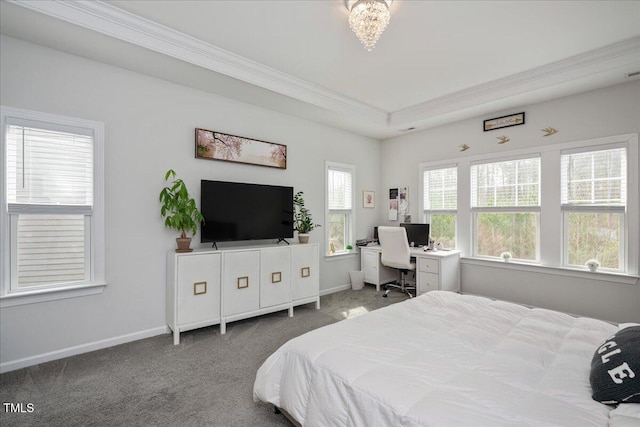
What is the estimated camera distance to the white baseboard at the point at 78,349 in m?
2.42

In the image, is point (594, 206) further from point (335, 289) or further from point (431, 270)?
point (335, 289)

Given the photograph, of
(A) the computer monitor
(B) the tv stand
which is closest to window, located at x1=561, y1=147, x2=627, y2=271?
(A) the computer monitor

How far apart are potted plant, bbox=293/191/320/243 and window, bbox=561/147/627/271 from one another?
127 inches

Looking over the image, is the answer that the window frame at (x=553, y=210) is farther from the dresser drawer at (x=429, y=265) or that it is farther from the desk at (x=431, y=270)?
the dresser drawer at (x=429, y=265)

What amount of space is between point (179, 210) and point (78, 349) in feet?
4.93

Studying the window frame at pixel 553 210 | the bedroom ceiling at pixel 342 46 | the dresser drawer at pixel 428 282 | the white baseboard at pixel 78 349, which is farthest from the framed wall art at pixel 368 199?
the white baseboard at pixel 78 349

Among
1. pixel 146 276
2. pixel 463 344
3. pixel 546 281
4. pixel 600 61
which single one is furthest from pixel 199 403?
pixel 600 61

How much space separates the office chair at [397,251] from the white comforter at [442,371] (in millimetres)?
2231

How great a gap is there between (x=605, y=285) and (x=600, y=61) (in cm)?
239

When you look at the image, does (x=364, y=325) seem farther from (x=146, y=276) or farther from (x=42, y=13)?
(x=42, y=13)

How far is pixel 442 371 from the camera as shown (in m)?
1.39

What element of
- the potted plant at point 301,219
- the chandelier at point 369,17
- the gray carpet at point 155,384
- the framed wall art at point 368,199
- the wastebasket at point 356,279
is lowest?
the gray carpet at point 155,384

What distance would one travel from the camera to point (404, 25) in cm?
254

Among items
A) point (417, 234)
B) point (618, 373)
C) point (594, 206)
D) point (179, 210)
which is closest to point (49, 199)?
point (179, 210)
